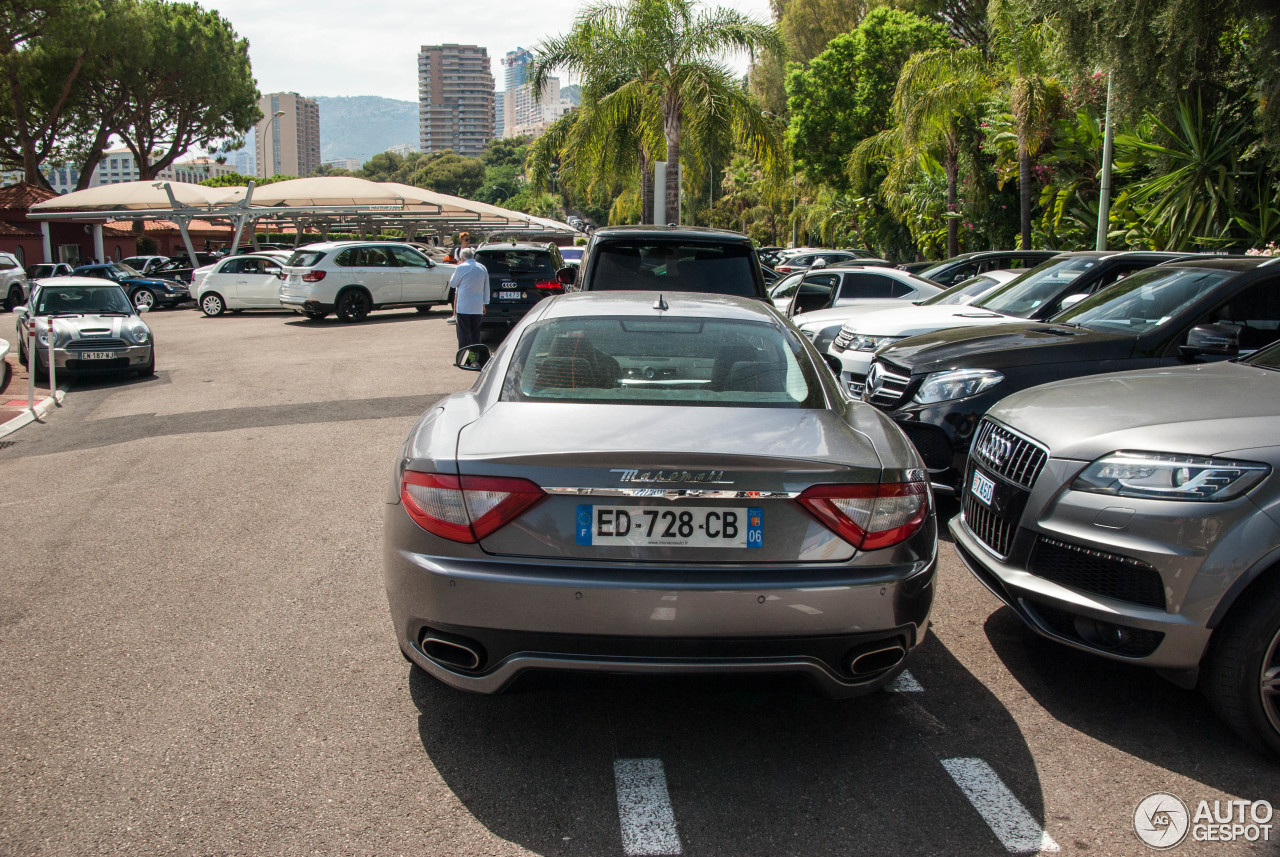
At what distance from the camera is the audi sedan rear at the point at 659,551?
9.62 feet

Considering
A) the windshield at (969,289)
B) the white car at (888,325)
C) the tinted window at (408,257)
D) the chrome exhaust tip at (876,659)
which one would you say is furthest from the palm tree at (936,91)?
the chrome exhaust tip at (876,659)

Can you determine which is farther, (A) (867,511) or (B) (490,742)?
(B) (490,742)

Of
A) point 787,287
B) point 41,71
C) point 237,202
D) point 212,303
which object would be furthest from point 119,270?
point 787,287

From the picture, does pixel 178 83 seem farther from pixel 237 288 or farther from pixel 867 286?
pixel 867 286

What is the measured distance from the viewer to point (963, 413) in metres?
5.89

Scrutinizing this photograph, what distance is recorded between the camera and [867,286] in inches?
567

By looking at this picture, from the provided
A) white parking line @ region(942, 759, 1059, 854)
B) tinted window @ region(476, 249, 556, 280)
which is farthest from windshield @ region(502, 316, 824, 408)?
tinted window @ region(476, 249, 556, 280)

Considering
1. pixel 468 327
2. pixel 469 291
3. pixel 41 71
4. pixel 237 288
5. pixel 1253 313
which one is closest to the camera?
pixel 1253 313

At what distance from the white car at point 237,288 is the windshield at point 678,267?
19.5 m

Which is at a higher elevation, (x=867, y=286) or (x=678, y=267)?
(x=678, y=267)

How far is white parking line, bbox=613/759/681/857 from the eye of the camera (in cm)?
280

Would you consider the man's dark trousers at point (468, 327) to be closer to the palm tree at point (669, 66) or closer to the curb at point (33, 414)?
the curb at point (33, 414)

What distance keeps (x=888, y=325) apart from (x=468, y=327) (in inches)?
265

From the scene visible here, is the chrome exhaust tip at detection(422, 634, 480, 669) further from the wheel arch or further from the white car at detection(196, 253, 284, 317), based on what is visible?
the white car at detection(196, 253, 284, 317)
